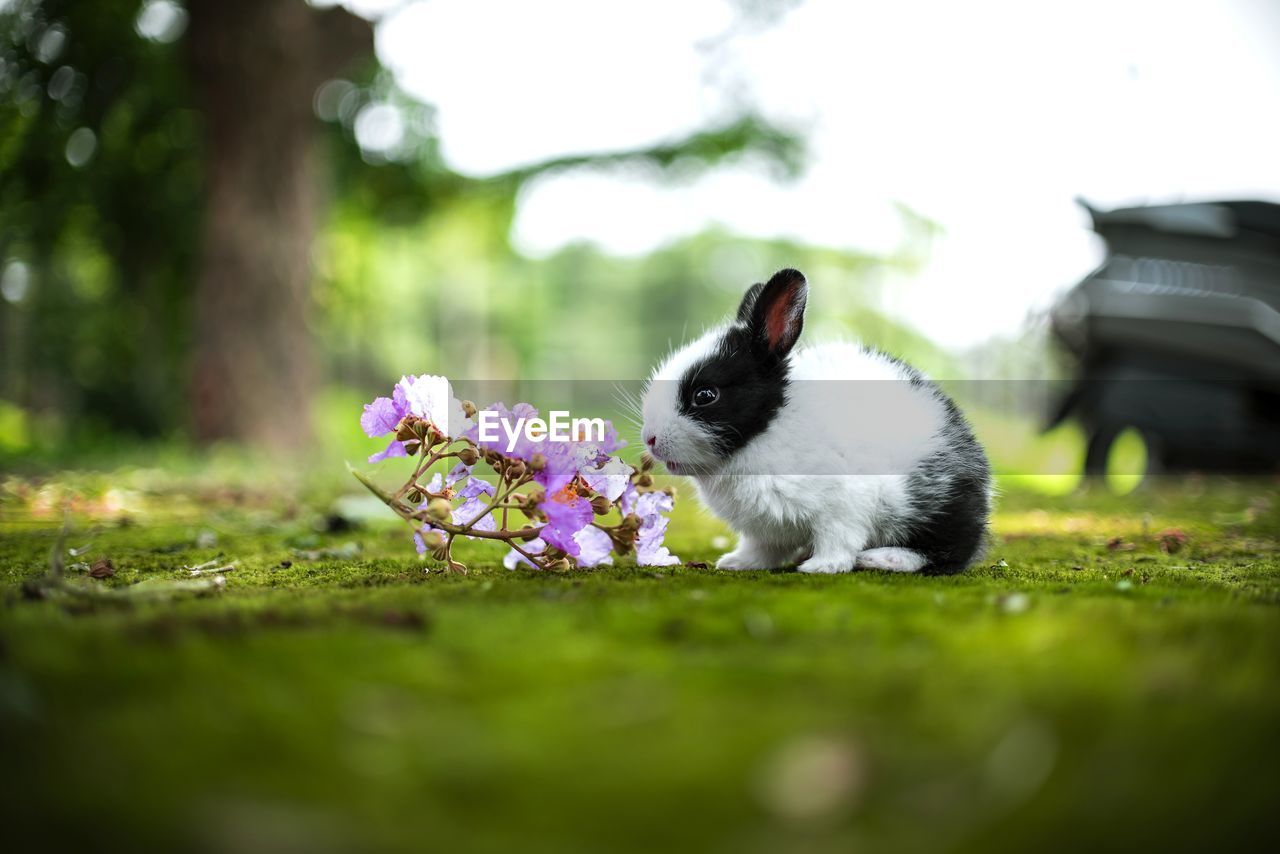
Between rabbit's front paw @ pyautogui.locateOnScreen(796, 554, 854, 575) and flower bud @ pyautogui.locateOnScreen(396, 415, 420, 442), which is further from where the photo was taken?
rabbit's front paw @ pyautogui.locateOnScreen(796, 554, 854, 575)

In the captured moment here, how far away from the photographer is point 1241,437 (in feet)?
20.9

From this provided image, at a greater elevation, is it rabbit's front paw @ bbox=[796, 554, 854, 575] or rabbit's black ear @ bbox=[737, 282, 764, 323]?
rabbit's black ear @ bbox=[737, 282, 764, 323]

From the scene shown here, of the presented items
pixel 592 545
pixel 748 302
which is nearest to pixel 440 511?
pixel 592 545

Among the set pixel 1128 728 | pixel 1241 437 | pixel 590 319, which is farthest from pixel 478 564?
pixel 590 319

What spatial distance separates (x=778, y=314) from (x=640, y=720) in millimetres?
1752

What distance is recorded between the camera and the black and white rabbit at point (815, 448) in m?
2.58

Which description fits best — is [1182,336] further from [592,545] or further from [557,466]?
[557,466]

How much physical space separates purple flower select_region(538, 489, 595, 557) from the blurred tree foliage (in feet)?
8.99

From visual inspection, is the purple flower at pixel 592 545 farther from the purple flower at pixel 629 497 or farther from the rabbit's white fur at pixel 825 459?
the rabbit's white fur at pixel 825 459

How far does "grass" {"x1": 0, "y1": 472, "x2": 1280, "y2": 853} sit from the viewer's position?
2.97ft

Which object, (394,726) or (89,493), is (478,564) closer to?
(394,726)

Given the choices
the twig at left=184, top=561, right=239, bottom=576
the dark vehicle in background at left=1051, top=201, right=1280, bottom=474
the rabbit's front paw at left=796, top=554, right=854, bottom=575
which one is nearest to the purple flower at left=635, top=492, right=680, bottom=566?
the rabbit's front paw at left=796, top=554, right=854, bottom=575

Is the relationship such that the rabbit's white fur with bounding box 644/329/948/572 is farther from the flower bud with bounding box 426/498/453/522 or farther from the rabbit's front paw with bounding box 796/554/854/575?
the flower bud with bounding box 426/498/453/522

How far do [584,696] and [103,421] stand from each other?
13103mm
